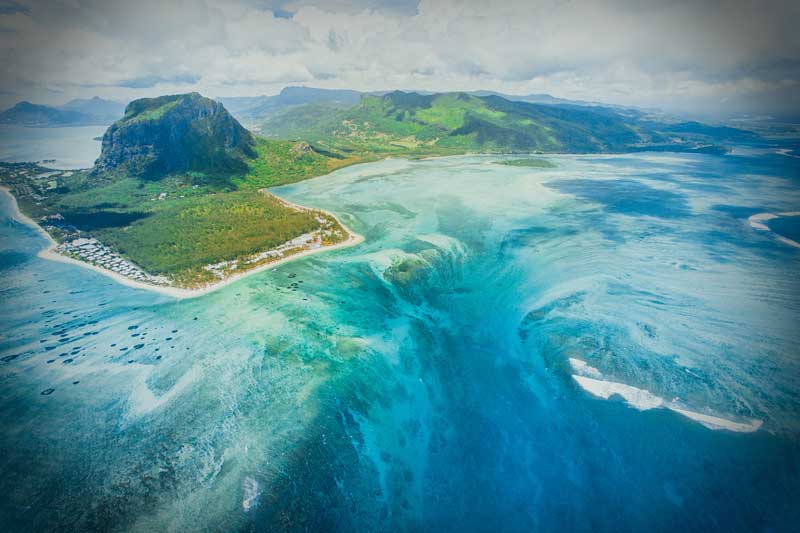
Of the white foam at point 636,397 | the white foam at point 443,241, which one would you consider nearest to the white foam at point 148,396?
the white foam at point 636,397

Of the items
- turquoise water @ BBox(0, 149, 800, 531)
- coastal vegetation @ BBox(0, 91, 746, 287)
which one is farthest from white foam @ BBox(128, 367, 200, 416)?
coastal vegetation @ BBox(0, 91, 746, 287)

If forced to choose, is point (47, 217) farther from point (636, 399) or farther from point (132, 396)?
point (636, 399)

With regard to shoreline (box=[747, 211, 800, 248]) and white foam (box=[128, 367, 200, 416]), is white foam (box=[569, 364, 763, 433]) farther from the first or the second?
shoreline (box=[747, 211, 800, 248])

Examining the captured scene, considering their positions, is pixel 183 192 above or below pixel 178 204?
above

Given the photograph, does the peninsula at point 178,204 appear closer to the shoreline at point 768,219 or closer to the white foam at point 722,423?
the white foam at point 722,423

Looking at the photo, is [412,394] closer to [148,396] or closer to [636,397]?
[636,397]

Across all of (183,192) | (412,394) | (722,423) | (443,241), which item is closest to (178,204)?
(183,192)
